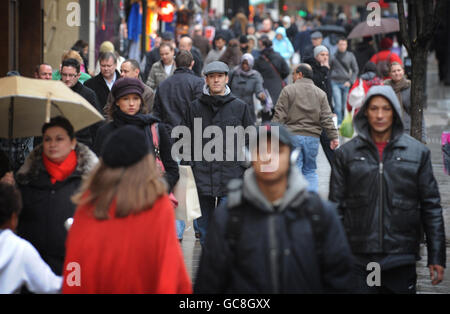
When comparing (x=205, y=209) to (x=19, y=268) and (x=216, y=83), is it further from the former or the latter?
(x=19, y=268)

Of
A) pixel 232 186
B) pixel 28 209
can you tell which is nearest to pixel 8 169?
pixel 28 209

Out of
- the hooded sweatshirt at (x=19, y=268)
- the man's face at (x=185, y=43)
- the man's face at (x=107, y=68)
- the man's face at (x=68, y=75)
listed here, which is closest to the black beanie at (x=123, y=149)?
the hooded sweatshirt at (x=19, y=268)

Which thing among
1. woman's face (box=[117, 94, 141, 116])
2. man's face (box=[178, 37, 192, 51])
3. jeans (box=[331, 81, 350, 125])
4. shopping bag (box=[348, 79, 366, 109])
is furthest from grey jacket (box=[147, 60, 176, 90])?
jeans (box=[331, 81, 350, 125])

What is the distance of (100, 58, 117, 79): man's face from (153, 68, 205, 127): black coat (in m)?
0.59

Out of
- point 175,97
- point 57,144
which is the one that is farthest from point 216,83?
point 57,144

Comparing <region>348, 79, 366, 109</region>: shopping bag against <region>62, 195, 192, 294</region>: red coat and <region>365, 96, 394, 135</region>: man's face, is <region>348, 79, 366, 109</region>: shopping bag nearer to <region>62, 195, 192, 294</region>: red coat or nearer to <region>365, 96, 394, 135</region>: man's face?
<region>365, 96, 394, 135</region>: man's face

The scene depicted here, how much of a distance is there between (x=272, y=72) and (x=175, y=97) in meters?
6.30

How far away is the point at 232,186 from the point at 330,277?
59cm

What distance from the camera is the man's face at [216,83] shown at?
9141mm

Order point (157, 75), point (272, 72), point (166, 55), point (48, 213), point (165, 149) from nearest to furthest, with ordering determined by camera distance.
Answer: point (48, 213) < point (165, 149) < point (166, 55) < point (157, 75) < point (272, 72)

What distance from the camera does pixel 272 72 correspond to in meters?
16.7

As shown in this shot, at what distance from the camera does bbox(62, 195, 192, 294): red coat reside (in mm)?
4477

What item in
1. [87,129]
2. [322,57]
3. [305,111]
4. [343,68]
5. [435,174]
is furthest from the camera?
[343,68]

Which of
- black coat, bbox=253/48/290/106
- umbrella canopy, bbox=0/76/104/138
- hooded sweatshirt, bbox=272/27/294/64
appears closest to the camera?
umbrella canopy, bbox=0/76/104/138
